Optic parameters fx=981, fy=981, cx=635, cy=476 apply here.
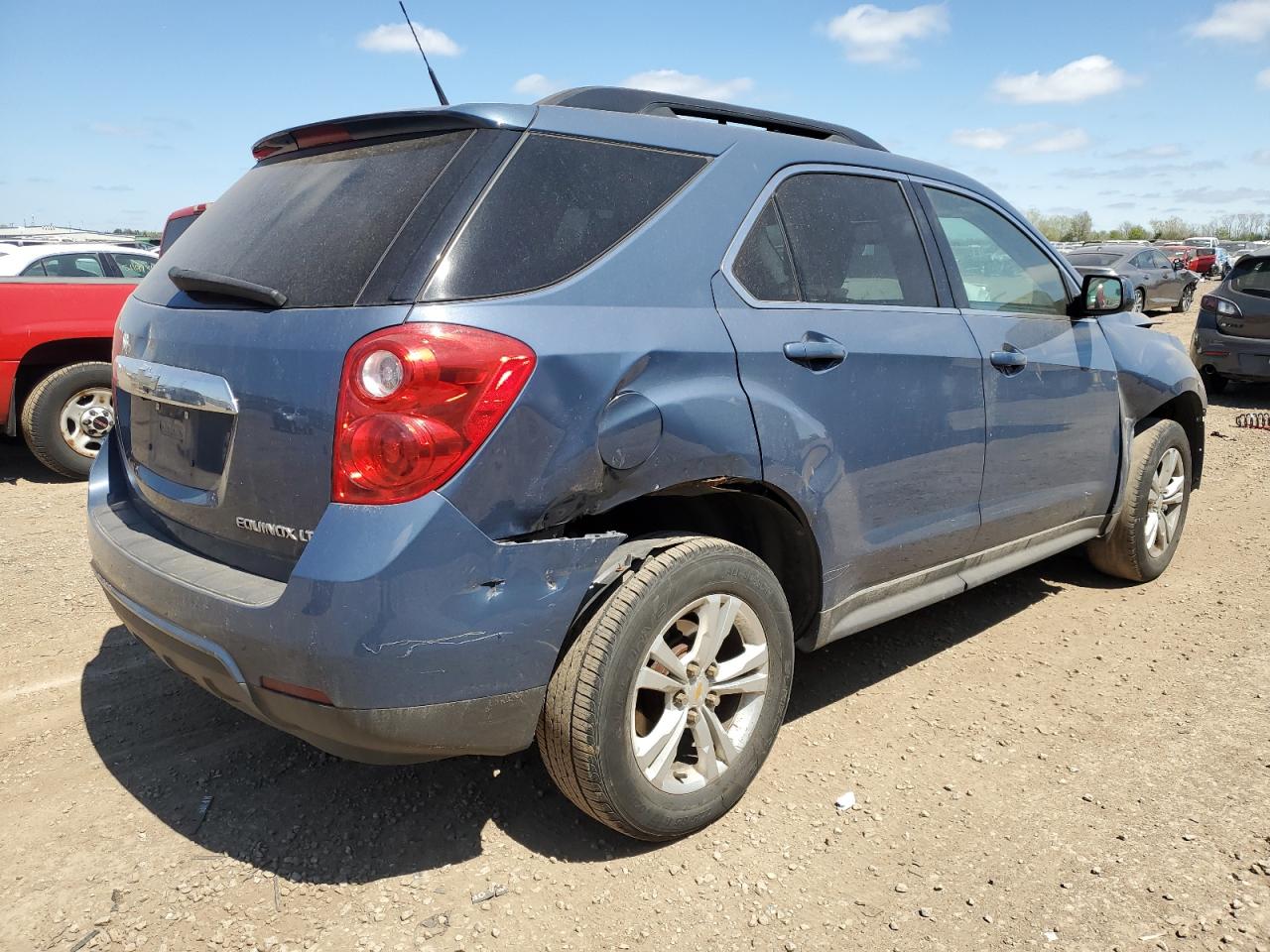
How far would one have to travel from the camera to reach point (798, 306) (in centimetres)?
282

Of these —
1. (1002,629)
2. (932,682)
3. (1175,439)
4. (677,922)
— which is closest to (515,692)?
(677,922)

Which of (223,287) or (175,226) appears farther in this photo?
(175,226)

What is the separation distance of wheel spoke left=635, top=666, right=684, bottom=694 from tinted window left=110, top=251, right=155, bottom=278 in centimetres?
844

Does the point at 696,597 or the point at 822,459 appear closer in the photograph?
the point at 696,597

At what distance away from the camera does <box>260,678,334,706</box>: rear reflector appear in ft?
6.96

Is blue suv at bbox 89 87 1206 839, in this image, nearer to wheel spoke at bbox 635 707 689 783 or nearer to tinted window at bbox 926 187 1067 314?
wheel spoke at bbox 635 707 689 783

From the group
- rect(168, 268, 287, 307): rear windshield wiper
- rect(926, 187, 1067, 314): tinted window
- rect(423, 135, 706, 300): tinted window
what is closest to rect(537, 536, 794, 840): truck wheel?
rect(423, 135, 706, 300): tinted window

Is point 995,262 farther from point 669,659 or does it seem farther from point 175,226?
point 175,226

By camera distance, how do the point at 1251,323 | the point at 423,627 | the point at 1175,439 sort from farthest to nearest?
the point at 1251,323
the point at 1175,439
the point at 423,627

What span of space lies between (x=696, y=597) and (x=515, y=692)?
0.55 m

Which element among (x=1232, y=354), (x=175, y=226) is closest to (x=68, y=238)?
(x=175, y=226)

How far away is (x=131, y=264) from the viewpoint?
371 inches

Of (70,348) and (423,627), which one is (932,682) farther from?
(70,348)

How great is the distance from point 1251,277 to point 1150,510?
7.32 meters
